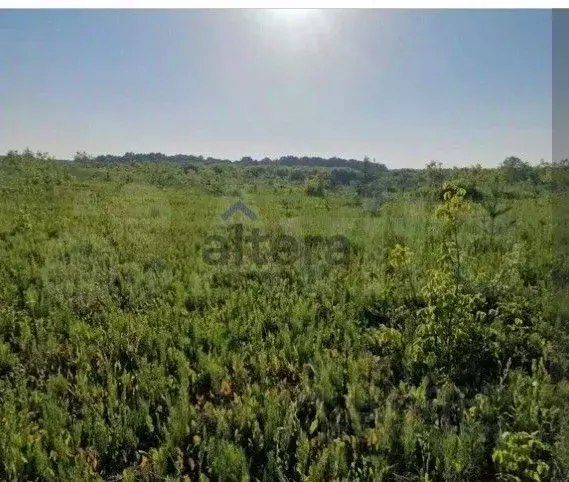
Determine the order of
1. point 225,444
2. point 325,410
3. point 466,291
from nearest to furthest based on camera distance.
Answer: point 225,444, point 325,410, point 466,291

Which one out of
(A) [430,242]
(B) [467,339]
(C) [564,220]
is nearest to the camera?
(C) [564,220]

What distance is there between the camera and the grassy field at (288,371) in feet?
10.4

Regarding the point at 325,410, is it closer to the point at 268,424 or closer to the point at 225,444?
the point at 268,424

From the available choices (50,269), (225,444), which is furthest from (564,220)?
(50,269)

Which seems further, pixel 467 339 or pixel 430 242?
pixel 430 242

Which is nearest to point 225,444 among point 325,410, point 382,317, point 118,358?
point 325,410

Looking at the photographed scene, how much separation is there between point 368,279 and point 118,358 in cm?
358

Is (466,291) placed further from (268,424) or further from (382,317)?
(268,424)

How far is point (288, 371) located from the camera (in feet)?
14.7

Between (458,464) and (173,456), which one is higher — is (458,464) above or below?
above

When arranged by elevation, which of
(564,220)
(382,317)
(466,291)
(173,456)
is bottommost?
(173,456)

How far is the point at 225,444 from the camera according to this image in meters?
3.22

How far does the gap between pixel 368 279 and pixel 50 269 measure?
5125mm

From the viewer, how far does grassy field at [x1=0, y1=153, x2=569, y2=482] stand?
3174mm
